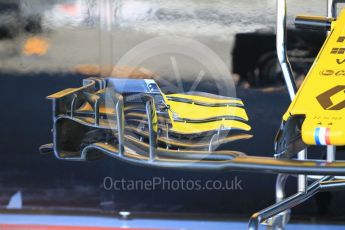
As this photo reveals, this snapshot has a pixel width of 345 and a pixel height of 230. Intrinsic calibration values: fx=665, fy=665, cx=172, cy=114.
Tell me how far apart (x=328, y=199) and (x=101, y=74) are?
1343mm

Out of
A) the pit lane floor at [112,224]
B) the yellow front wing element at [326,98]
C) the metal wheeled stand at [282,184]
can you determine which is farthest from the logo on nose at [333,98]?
the pit lane floor at [112,224]

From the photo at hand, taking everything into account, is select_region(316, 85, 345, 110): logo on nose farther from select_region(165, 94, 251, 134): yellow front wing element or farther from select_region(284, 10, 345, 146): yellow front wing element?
select_region(165, 94, 251, 134): yellow front wing element

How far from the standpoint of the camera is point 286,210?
264cm

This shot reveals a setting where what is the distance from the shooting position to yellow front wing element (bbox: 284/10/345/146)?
2.17 meters

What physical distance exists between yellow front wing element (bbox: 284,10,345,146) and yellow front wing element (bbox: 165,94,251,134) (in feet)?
1.98

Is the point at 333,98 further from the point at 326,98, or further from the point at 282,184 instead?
the point at 282,184

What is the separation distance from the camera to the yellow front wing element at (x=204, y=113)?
2.87 m

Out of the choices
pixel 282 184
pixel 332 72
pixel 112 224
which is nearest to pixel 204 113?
pixel 282 184

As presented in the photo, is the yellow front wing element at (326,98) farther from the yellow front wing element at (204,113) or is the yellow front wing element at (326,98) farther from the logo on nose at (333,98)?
the yellow front wing element at (204,113)

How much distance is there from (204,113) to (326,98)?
81 cm

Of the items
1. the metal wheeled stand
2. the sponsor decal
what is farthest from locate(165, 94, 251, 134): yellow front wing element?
the sponsor decal

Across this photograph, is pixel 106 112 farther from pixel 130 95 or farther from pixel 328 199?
pixel 328 199

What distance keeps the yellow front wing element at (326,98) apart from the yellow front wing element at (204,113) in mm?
604

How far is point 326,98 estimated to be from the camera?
2.29 m
